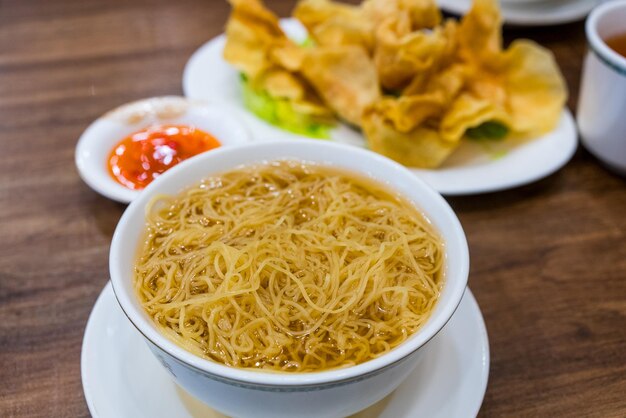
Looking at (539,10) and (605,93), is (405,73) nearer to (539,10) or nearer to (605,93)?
(605,93)

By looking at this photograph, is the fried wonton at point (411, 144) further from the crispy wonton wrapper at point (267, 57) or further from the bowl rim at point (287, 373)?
the bowl rim at point (287, 373)

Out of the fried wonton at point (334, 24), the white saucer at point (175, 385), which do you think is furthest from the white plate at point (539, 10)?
the white saucer at point (175, 385)

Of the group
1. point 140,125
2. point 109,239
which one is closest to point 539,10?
point 140,125

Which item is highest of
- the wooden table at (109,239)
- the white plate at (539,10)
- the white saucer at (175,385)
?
the white plate at (539,10)

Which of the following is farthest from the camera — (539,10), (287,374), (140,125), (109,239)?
(539,10)

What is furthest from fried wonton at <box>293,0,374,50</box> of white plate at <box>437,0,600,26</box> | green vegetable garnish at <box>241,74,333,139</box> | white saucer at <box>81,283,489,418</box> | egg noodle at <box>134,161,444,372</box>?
white saucer at <box>81,283,489,418</box>

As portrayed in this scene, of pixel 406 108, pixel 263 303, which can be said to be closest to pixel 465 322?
pixel 263 303
